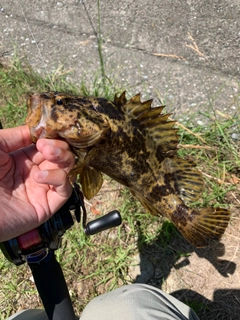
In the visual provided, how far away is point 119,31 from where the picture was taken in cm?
384

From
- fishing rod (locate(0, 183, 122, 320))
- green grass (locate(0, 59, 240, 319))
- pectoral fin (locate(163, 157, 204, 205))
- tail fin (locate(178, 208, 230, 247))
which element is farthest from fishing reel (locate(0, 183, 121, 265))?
green grass (locate(0, 59, 240, 319))

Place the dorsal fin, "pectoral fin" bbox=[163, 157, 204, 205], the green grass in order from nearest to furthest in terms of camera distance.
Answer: the dorsal fin < "pectoral fin" bbox=[163, 157, 204, 205] < the green grass

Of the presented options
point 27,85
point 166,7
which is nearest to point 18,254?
point 27,85

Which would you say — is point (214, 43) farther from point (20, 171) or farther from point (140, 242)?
point (20, 171)

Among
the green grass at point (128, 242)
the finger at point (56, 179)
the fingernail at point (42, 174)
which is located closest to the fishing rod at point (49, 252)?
the finger at point (56, 179)

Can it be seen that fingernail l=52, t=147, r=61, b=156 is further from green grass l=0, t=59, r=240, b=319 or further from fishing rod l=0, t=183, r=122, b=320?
green grass l=0, t=59, r=240, b=319

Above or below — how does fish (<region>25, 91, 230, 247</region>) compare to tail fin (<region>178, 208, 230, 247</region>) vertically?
above

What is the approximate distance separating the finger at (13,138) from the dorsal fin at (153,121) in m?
0.48

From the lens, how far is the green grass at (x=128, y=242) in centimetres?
278

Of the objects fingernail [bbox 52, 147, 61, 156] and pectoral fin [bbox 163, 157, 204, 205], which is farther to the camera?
pectoral fin [bbox 163, 157, 204, 205]

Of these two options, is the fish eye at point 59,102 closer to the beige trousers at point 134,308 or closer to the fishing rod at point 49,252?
the fishing rod at point 49,252

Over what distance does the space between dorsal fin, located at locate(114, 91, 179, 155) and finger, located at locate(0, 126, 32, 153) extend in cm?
48

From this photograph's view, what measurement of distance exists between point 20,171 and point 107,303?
865 millimetres

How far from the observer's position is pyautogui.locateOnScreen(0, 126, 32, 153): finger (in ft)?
5.99
